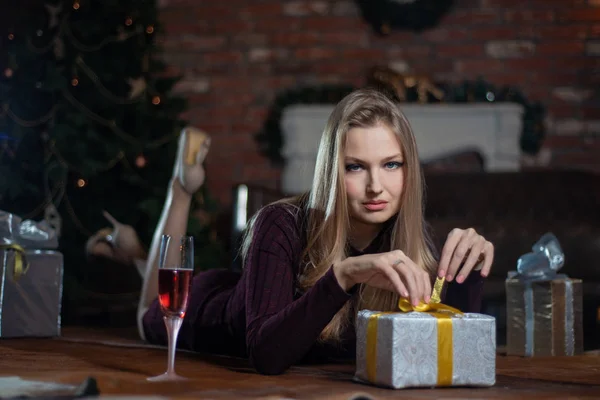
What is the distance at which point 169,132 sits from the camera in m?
3.80

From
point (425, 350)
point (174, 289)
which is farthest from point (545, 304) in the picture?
point (174, 289)

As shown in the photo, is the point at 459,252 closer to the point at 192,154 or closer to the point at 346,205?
the point at 346,205

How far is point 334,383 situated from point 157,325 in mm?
1162

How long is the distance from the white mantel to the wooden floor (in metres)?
2.34

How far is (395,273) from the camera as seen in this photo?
143 cm

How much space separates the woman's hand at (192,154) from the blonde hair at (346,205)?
94 cm

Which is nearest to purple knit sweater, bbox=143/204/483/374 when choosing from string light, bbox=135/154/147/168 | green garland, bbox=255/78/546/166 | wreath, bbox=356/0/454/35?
string light, bbox=135/154/147/168

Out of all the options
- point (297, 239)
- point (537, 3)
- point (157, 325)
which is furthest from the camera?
point (537, 3)

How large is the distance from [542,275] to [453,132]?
8.22ft

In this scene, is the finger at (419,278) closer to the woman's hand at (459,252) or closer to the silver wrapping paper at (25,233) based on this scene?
the woman's hand at (459,252)

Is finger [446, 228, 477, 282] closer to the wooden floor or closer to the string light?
the wooden floor

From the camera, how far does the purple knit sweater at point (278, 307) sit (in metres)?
1.57

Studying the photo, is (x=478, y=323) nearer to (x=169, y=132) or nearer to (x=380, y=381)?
(x=380, y=381)

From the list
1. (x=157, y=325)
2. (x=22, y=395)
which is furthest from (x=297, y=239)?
(x=157, y=325)
